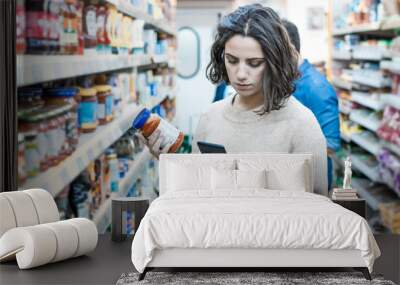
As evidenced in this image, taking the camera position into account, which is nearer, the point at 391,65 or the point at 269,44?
the point at 269,44

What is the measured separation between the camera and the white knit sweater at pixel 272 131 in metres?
5.11

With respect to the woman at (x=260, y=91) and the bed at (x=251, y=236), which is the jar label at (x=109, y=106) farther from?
the bed at (x=251, y=236)

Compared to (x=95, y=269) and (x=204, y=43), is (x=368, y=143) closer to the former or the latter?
(x=204, y=43)

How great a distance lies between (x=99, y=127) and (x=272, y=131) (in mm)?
1196

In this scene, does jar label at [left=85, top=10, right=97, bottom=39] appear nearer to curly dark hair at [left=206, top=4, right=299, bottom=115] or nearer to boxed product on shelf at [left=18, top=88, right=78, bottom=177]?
boxed product on shelf at [left=18, top=88, right=78, bottom=177]

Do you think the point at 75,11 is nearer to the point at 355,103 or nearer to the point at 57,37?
the point at 57,37

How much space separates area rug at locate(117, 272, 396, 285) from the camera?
160 inches

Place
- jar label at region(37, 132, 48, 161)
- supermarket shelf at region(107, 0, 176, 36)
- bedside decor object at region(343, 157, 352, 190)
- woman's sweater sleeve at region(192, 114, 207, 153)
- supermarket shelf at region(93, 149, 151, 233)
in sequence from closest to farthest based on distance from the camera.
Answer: jar label at region(37, 132, 48, 161), bedside decor object at region(343, 157, 352, 190), woman's sweater sleeve at region(192, 114, 207, 153), supermarket shelf at region(93, 149, 151, 233), supermarket shelf at region(107, 0, 176, 36)

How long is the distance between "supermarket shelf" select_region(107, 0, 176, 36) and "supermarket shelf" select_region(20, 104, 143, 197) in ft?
2.35

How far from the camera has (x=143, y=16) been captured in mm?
7113

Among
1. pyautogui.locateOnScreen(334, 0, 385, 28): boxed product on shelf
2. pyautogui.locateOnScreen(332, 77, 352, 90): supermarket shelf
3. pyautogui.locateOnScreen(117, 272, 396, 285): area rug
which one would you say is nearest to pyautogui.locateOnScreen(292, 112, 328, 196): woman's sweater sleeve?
pyautogui.locateOnScreen(117, 272, 396, 285): area rug

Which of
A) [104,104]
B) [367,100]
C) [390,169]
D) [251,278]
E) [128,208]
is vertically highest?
[104,104]

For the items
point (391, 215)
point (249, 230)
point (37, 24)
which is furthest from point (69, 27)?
point (391, 215)

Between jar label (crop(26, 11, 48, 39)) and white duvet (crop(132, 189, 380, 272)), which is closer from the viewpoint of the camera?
white duvet (crop(132, 189, 380, 272))
